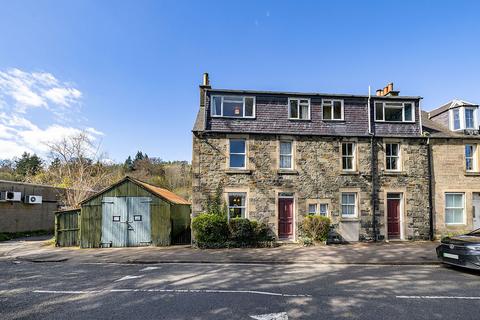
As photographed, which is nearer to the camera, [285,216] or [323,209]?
[285,216]

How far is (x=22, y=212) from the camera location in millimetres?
22828

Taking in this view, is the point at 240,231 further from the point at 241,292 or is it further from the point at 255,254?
the point at 241,292

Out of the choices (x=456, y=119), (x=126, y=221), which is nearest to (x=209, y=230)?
(x=126, y=221)

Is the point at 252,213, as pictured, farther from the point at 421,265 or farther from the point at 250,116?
the point at 421,265

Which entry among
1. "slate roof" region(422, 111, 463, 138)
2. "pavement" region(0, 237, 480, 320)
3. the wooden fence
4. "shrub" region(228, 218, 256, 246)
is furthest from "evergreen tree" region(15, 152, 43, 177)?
"slate roof" region(422, 111, 463, 138)

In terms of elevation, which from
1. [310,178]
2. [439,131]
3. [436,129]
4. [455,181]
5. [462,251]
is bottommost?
[462,251]

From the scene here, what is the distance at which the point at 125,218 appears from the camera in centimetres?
1597

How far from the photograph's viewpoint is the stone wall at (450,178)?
1714cm

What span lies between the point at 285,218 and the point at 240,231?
2.97m

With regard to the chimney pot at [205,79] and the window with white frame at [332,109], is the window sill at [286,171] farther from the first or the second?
the chimney pot at [205,79]

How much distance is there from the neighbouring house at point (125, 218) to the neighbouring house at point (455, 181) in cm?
1590

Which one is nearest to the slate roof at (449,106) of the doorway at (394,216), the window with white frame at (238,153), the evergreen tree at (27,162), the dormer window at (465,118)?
the dormer window at (465,118)

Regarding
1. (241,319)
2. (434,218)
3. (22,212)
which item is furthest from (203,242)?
(22,212)

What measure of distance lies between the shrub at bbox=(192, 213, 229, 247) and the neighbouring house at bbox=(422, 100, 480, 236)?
12725mm
